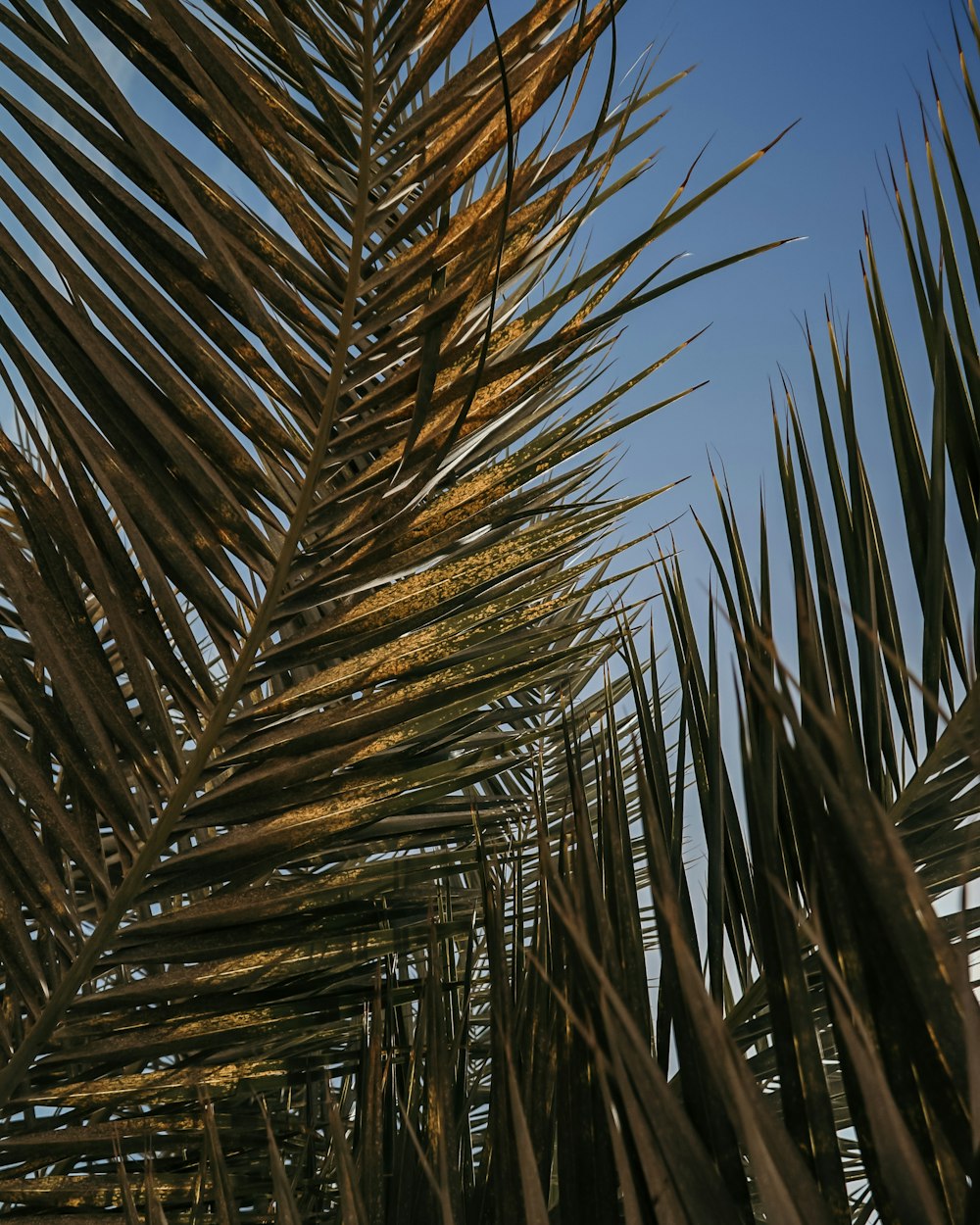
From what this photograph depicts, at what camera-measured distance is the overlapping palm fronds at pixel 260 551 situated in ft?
2.53

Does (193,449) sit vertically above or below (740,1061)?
above

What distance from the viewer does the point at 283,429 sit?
875 mm

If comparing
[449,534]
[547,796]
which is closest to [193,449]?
[449,534]

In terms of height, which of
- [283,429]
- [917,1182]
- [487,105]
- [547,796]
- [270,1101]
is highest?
[487,105]

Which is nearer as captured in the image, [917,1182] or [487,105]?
[917,1182]

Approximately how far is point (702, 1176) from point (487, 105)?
759 millimetres

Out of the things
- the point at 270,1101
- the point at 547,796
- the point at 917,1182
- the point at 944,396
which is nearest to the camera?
the point at 917,1182

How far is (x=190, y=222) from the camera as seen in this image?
787mm

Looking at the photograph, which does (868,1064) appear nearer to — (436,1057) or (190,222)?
(436,1057)

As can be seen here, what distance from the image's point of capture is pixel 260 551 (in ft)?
2.84

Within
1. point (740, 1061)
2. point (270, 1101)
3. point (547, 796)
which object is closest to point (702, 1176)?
point (740, 1061)

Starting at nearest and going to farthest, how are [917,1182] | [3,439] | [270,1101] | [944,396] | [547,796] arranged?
[917,1182]
[3,439]
[944,396]
[270,1101]
[547,796]

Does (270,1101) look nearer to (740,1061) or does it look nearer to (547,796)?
(547,796)

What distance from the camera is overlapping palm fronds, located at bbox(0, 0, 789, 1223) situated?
77 cm
